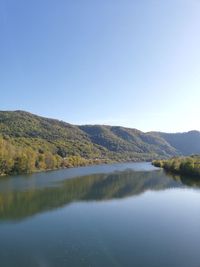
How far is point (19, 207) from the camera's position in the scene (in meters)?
47.8

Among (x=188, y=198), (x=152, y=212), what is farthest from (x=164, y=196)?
(x=152, y=212)

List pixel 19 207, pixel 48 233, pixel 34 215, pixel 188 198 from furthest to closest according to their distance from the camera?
pixel 188 198
pixel 19 207
pixel 34 215
pixel 48 233

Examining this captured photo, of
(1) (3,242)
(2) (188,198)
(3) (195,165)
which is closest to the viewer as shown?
(1) (3,242)

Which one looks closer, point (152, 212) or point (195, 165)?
point (152, 212)

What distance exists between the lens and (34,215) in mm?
42688

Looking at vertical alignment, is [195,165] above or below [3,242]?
above

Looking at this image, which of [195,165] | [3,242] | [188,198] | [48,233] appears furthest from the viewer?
[195,165]

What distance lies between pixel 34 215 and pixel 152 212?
16.3 m

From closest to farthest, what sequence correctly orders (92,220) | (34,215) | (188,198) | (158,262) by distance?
1. (158,262)
2. (92,220)
3. (34,215)
4. (188,198)

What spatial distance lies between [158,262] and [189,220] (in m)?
16.6

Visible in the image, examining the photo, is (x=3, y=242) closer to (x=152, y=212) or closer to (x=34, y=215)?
(x=34, y=215)

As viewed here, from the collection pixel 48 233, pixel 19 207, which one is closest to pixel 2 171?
pixel 19 207

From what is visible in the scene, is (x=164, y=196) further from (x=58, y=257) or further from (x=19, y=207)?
(x=58, y=257)

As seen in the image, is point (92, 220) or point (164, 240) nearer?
point (164, 240)
